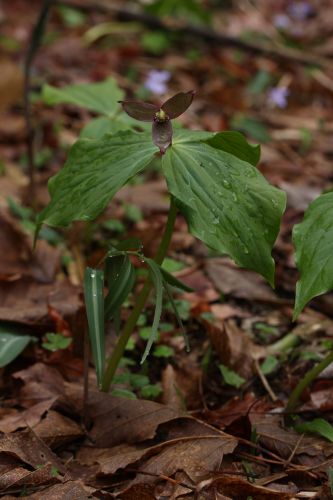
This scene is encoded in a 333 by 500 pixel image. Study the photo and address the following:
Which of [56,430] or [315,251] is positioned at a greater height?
[315,251]

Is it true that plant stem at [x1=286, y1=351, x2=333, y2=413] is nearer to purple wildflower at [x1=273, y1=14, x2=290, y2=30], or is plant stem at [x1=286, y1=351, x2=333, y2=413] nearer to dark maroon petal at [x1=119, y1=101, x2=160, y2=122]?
dark maroon petal at [x1=119, y1=101, x2=160, y2=122]

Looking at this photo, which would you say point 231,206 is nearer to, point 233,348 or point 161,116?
point 161,116

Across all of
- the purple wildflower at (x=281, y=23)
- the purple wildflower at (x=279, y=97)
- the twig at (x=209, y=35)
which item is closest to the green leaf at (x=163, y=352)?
the purple wildflower at (x=279, y=97)

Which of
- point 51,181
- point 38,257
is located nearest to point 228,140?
point 51,181

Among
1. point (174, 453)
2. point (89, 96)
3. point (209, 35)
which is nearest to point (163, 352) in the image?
point (174, 453)

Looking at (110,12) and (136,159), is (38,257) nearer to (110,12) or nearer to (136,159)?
(136,159)

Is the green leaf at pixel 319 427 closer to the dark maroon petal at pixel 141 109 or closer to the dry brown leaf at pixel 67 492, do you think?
the dry brown leaf at pixel 67 492
